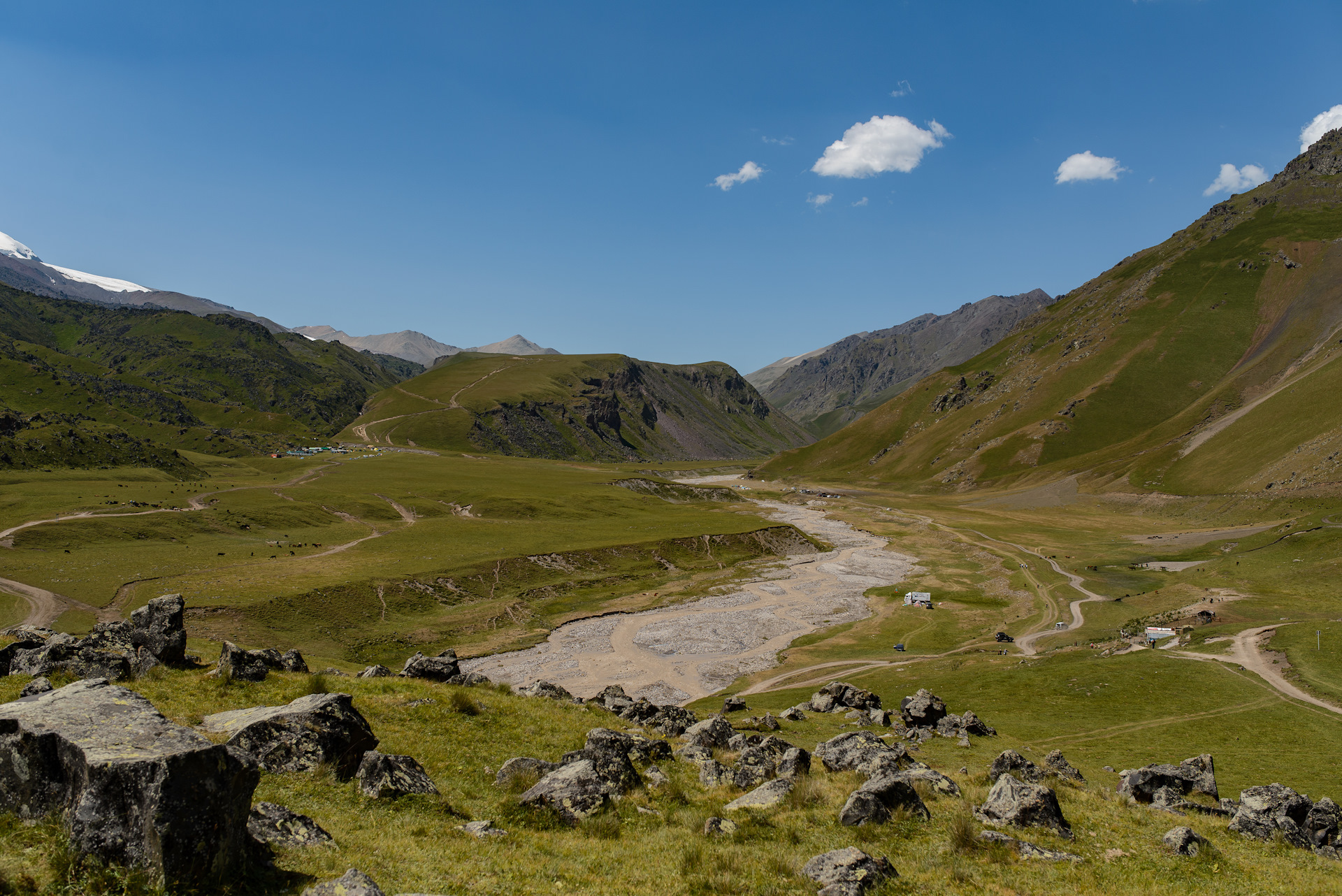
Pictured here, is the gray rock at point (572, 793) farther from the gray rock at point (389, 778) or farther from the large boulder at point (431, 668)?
the large boulder at point (431, 668)

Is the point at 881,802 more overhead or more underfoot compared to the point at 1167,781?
more overhead

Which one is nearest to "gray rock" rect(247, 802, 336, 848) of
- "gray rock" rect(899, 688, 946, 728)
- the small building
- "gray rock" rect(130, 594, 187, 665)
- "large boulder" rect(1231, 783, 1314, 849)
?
"gray rock" rect(130, 594, 187, 665)

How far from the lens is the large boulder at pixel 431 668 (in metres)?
36.4

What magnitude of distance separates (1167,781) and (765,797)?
18.4m

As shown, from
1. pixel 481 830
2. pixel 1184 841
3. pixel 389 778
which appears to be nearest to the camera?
pixel 481 830

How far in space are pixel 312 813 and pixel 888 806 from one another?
1611 cm

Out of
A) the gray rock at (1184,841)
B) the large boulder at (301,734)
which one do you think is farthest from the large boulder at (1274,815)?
the large boulder at (301,734)

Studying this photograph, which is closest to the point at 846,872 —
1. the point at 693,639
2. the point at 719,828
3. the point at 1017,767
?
the point at 719,828

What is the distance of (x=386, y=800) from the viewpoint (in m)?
17.1

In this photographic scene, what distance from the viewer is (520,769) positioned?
67.7 feet

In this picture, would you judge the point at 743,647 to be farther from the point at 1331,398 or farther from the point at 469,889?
the point at 1331,398

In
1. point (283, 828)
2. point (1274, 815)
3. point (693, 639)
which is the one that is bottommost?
point (693, 639)

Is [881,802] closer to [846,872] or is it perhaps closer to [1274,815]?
[846,872]

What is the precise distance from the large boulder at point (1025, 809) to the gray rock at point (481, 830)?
14.4m
